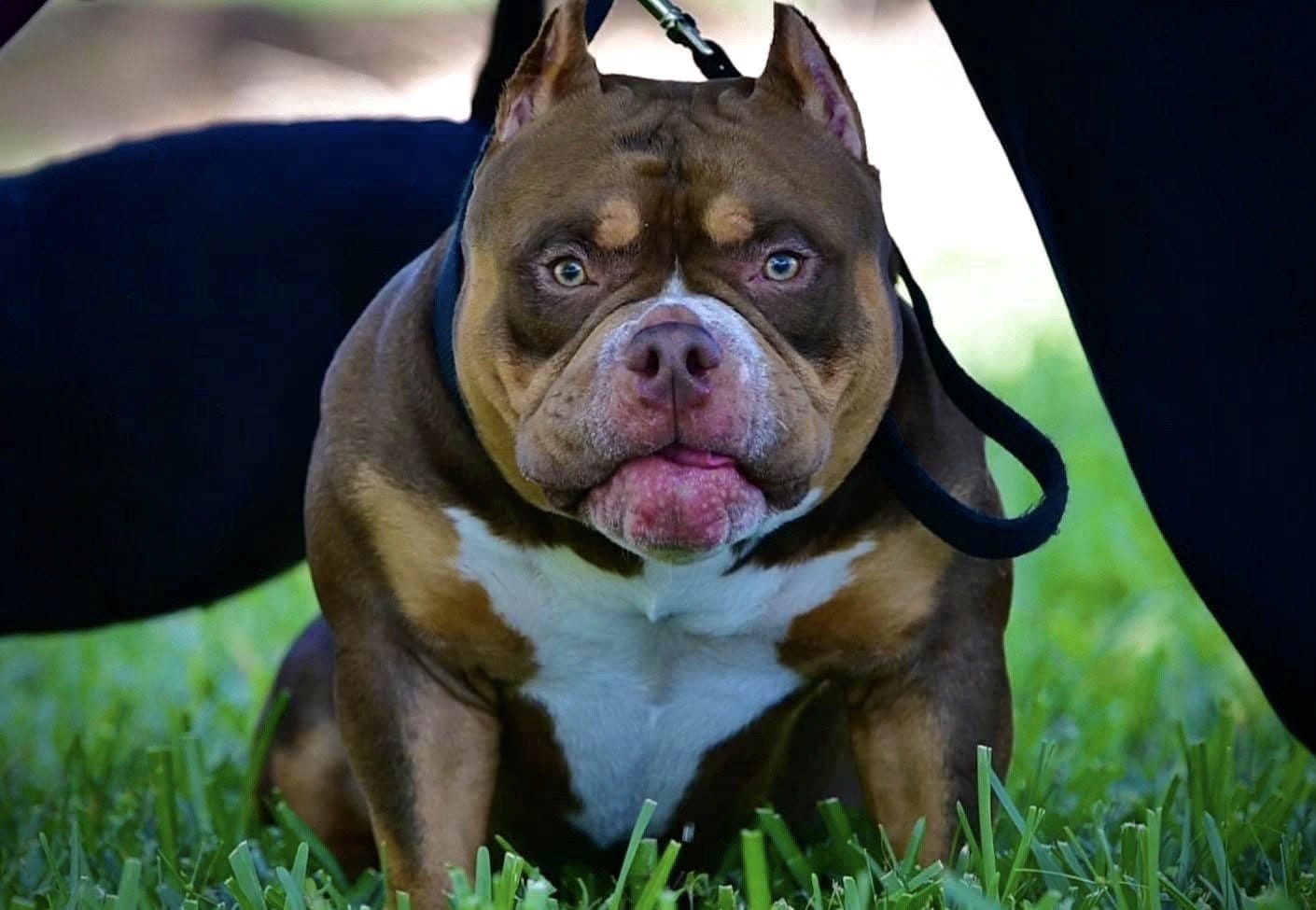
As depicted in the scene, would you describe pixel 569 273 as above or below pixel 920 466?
above

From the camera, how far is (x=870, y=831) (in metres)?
3.49

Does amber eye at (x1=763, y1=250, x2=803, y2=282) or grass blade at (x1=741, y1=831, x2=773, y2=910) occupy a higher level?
amber eye at (x1=763, y1=250, x2=803, y2=282)

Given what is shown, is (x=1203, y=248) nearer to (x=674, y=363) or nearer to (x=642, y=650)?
(x=674, y=363)

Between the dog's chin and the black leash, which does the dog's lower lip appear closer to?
the dog's chin

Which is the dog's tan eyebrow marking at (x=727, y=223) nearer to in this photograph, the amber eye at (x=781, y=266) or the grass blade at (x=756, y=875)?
the amber eye at (x=781, y=266)

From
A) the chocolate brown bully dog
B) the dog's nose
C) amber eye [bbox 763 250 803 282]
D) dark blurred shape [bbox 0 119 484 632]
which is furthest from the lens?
dark blurred shape [bbox 0 119 484 632]

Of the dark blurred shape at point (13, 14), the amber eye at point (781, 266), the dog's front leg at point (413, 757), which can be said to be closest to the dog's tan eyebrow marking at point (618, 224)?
the amber eye at point (781, 266)

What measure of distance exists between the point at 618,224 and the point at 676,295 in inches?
4.5

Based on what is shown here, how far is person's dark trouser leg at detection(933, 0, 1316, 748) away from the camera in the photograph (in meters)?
2.72

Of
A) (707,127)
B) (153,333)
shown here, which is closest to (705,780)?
(707,127)

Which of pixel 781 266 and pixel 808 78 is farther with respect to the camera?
pixel 808 78

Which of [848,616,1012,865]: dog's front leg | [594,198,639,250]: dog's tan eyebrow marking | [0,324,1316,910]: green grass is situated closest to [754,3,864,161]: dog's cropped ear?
[594,198,639,250]: dog's tan eyebrow marking

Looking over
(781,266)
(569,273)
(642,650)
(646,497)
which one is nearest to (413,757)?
(642,650)

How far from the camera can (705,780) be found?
3367 millimetres
